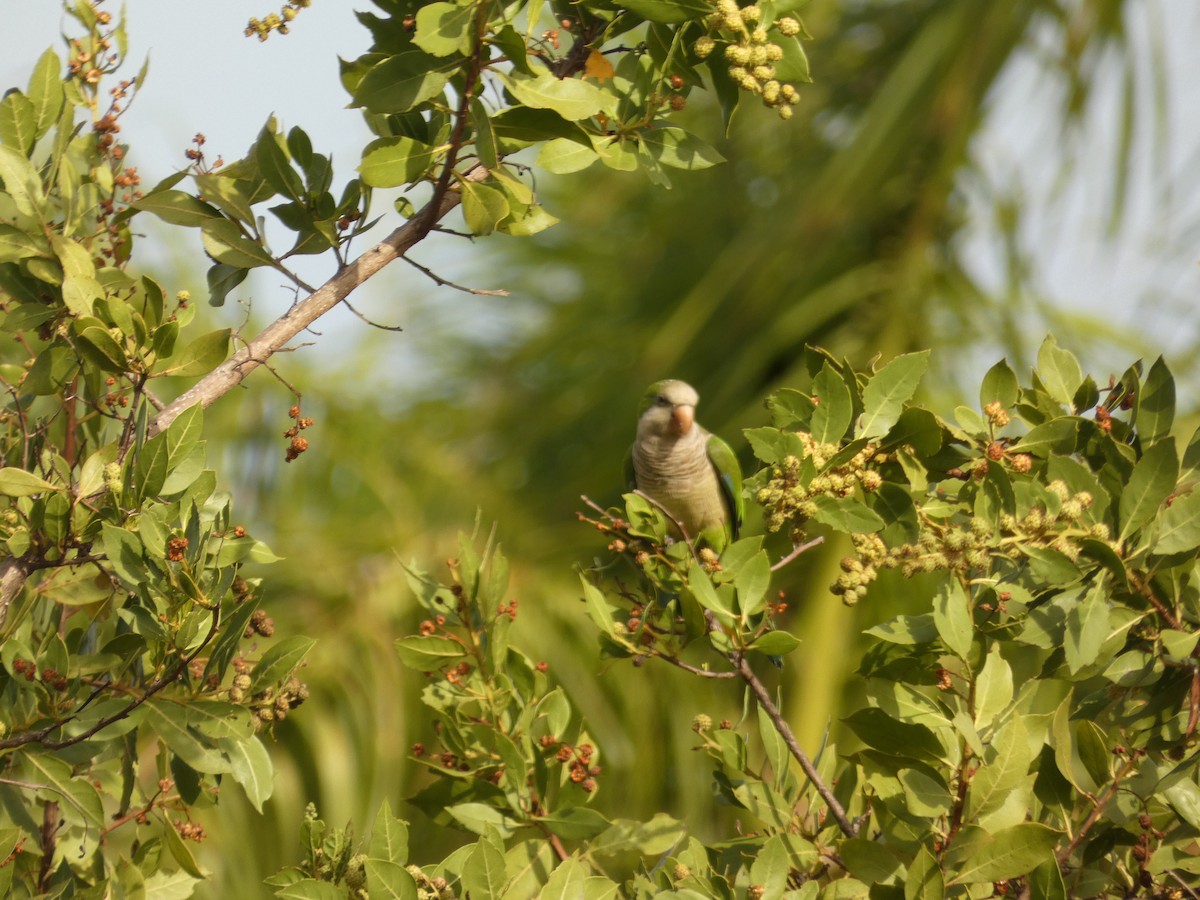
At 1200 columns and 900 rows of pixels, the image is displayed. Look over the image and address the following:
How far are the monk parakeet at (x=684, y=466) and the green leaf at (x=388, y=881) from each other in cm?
149

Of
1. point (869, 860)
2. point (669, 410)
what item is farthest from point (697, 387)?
point (869, 860)

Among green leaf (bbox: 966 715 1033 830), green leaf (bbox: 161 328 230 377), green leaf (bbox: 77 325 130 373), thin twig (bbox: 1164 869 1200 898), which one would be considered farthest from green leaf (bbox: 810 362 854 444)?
green leaf (bbox: 77 325 130 373)

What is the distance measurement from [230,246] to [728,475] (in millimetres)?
1591

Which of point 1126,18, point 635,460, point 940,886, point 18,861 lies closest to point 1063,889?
point 940,886

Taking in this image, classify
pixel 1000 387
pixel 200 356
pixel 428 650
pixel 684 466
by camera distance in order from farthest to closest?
pixel 684 466 → pixel 428 650 → pixel 1000 387 → pixel 200 356

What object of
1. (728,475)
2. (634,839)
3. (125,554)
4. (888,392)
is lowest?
(634,839)

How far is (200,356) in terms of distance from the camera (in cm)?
142

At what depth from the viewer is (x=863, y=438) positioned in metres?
1.44

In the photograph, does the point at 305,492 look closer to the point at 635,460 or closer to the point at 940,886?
the point at 635,460

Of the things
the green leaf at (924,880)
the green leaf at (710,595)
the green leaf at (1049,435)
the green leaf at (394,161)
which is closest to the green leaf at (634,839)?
the green leaf at (710,595)

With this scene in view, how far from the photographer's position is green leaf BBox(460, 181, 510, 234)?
136 cm

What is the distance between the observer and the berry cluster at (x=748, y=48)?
4.66ft

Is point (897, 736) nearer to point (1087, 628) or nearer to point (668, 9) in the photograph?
point (1087, 628)

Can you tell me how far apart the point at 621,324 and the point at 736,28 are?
192 inches
